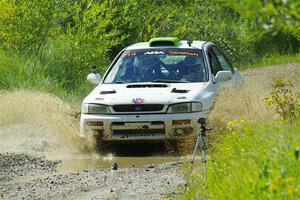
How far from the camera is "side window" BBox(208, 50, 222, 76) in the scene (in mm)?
14930

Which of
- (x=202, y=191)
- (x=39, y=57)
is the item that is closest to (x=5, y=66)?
(x=39, y=57)

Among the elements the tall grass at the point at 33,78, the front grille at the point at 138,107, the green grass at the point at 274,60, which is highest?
the front grille at the point at 138,107

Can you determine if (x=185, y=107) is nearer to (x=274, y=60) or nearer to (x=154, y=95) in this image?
(x=154, y=95)

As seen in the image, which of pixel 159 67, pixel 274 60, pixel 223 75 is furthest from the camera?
pixel 274 60

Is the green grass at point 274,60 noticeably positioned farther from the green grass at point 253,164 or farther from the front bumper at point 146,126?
the green grass at point 253,164

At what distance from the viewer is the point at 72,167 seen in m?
13.0

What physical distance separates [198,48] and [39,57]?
7702mm

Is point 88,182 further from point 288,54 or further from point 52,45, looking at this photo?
point 288,54

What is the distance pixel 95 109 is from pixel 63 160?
0.80m

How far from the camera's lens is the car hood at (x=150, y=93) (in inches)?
530

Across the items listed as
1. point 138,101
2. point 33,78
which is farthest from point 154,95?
point 33,78

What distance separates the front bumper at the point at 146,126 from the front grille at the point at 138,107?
0.29ft

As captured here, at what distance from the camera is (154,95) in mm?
13578

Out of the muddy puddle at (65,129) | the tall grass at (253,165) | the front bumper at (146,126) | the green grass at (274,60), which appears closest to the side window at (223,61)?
the muddy puddle at (65,129)
